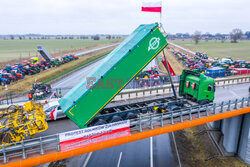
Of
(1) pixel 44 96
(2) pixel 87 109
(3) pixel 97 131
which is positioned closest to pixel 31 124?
(2) pixel 87 109

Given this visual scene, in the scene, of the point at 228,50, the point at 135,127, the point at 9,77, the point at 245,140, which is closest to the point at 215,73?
the point at 245,140

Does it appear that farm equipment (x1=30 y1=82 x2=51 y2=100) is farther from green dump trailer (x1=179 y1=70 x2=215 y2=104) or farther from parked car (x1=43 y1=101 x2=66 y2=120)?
green dump trailer (x1=179 y1=70 x2=215 y2=104)

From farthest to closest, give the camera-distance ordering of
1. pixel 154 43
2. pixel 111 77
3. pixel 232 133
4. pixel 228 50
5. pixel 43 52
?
pixel 228 50
pixel 43 52
pixel 232 133
pixel 154 43
pixel 111 77

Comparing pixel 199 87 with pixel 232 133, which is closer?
pixel 199 87

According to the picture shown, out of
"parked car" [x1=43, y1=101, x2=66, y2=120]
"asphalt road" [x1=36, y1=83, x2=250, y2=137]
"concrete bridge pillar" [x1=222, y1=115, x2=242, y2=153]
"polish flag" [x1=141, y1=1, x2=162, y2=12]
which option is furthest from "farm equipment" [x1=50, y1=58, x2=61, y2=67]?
"concrete bridge pillar" [x1=222, y1=115, x2=242, y2=153]

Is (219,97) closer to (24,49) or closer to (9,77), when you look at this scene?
(9,77)
